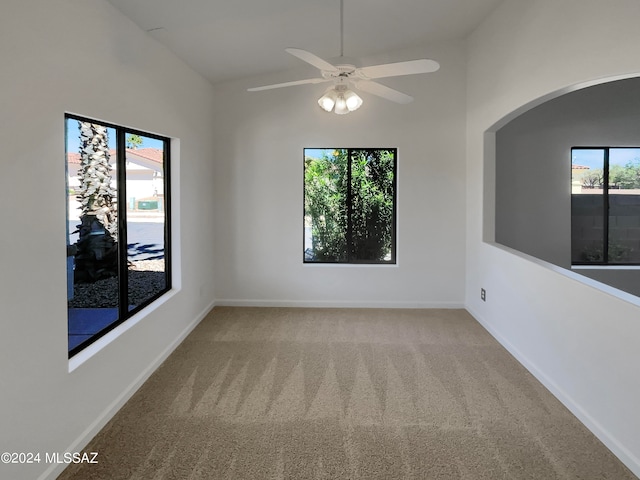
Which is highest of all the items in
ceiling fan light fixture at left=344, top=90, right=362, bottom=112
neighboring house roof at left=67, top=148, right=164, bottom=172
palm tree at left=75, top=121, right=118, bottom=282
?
ceiling fan light fixture at left=344, top=90, right=362, bottom=112

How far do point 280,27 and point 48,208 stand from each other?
2.48m

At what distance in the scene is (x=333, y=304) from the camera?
5477mm

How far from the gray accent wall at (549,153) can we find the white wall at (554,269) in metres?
0.68

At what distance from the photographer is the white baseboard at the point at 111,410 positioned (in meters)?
2.22

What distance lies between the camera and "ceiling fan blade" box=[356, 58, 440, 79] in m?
2.42

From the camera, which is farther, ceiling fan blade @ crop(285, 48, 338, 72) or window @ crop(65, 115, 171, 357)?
window @ crop(65, 115, 171, 357)

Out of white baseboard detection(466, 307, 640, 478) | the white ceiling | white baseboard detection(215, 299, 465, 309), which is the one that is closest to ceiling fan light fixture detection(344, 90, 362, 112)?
the white ceiling

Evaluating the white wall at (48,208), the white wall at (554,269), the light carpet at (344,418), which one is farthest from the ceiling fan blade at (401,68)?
the light carpet at (344,418)

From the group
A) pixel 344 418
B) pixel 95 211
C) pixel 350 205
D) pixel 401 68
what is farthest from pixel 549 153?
pixel 95 211

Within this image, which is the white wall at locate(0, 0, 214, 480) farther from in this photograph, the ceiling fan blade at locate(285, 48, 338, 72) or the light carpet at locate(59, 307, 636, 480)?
the ceiling fan blade at locate(285, 48, 338, 72)

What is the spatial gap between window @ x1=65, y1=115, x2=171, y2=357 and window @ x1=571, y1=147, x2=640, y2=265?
16.5 ft

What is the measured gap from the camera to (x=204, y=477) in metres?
2.23

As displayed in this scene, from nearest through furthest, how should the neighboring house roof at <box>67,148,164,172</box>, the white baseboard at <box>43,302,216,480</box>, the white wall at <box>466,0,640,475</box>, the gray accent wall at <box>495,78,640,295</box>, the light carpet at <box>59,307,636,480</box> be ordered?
1. the white baseboard at <box>43,302,216,480</box>
2. the light carpet at <box>59,307,636,480</box>
3. the white wall at <box>466,0,640,475</box>
4. the neighboring house roof at <box>67,148,164,172</box>
5. the gray accent wall at <box>495,78,640,295</box>

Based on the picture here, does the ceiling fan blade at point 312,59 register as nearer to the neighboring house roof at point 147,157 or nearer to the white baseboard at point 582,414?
the neighboring house roof at point 147,157
